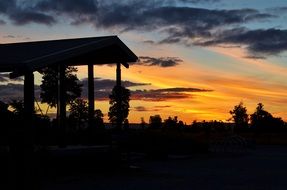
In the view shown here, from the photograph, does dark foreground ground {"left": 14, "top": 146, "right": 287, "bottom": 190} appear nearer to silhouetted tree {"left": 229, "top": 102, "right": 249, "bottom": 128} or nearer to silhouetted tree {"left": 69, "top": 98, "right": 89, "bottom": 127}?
silhouetted tree {"left": 69, "top": 98, "right": 89, "bottom": 127}

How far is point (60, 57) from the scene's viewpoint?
17531 millimetres

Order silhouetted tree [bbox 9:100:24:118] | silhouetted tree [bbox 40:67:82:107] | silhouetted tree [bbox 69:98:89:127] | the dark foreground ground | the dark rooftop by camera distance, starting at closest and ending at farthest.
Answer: the dark foreground ground, the dark rooftop, silhouetted tree [bbox 9:100:24:118], silhouetted tree [bbox 40:67:82:107], silhouetted tree [bbox 69:98:89:127]

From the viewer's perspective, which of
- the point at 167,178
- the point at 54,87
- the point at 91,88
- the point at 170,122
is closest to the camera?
the point at 167,178

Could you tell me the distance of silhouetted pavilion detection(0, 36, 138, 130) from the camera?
1606cm

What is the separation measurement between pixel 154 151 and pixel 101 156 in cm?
720

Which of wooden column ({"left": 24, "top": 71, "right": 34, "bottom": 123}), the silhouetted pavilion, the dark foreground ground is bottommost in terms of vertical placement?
the dark foreground ground

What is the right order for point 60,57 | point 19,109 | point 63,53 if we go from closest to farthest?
point 60,57, point 63,53, point 19,109

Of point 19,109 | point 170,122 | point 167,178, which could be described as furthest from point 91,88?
point 170,122

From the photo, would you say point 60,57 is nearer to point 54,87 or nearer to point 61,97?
point 61,97

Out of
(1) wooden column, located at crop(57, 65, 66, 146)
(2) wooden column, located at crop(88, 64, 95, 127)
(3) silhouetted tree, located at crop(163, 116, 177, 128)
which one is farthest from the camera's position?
(3) silhouetted tree, located at crop(163, 116, 177, 128)

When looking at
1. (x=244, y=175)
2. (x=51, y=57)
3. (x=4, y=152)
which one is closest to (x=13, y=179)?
(x=4, y=152)

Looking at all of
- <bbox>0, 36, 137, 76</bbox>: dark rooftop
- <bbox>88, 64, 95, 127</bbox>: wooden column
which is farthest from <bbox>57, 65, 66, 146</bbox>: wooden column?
<bbox>88, 64, 95, 127</bbox>: wooden column

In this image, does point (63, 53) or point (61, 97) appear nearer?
point (63, 53)

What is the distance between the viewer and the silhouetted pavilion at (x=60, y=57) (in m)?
16.1
